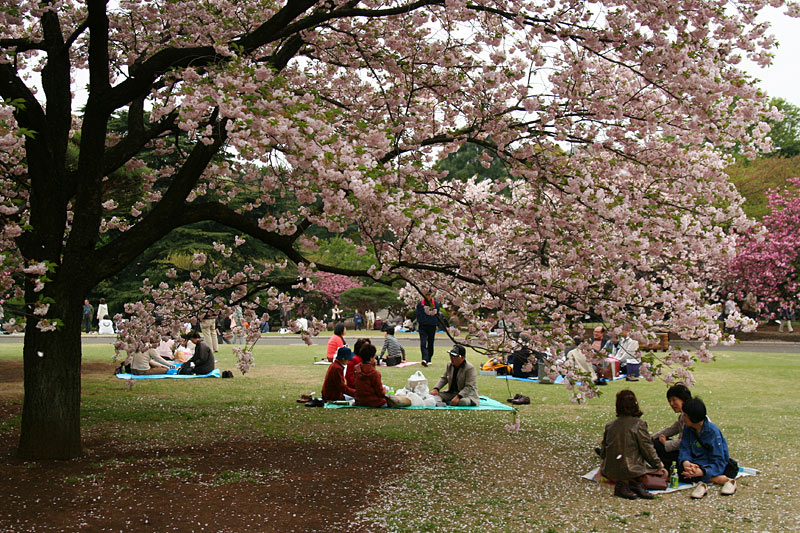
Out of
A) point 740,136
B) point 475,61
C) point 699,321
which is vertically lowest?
point 699,321

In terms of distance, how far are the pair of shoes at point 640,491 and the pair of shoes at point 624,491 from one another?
34mm

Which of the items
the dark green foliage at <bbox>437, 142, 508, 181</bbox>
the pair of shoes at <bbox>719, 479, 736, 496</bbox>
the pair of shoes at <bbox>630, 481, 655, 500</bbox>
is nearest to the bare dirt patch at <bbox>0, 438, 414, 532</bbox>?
the pair of shoes at <bbox>630, 481, 655, 500</bbox>

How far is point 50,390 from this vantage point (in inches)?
279

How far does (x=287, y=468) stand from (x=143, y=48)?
6.14 meters

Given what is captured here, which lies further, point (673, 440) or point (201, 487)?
point (673, 440)

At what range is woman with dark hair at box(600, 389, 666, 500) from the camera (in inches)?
239

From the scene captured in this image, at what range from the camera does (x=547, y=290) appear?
7.38 meters

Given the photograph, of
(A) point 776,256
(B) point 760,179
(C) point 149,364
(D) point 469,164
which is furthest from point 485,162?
(D) point 469,164

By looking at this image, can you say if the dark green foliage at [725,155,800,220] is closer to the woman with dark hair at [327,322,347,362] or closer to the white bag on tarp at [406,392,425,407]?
the woman with dark hair at [327,322,347,362]

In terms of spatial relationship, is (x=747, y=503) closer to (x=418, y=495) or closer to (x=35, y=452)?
(x=418, y=495)

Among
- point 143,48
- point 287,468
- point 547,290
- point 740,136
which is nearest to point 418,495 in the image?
point 287,468

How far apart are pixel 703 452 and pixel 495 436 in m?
2.69

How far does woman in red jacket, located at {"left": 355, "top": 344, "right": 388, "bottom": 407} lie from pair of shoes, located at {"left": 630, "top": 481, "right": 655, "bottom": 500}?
4417 millimetres

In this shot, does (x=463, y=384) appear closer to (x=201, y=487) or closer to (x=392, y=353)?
(x=201, y=487)
